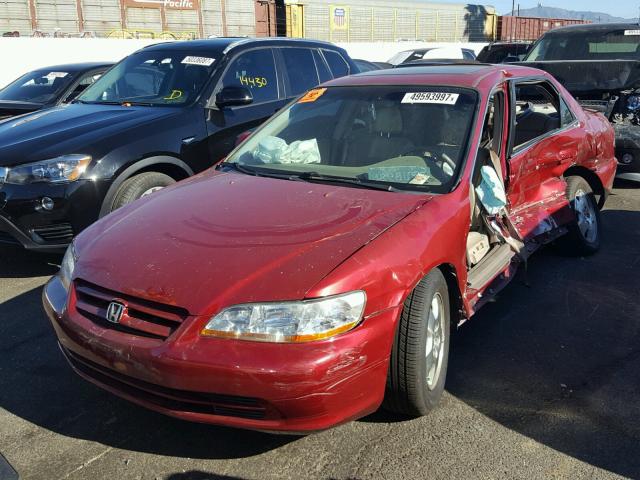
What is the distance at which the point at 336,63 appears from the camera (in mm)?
7215

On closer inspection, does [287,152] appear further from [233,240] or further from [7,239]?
[7,239]

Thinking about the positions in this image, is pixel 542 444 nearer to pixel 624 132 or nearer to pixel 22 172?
pixel 22 172

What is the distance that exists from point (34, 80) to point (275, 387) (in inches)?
324

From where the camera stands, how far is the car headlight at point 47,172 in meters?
4.71

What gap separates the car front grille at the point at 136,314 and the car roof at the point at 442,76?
7.45 ft

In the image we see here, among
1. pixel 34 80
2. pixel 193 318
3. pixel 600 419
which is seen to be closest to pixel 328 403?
pixel 193 318

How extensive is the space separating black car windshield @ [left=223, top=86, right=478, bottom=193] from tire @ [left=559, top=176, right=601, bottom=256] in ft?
5.62

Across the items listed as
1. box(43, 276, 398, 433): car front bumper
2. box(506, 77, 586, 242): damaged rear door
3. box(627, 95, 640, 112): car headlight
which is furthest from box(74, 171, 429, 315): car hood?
box(627, 95, 640, 112): car headlight

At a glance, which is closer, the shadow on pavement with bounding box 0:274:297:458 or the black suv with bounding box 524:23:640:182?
the shadow on pavement with bounding box 0:274:297:458

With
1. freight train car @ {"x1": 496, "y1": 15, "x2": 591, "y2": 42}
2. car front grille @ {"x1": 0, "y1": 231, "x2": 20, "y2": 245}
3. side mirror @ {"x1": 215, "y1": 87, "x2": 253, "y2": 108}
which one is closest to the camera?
car front grille @ {"x1": 0, "y1": 231, "x2": 20, "y2": 245}

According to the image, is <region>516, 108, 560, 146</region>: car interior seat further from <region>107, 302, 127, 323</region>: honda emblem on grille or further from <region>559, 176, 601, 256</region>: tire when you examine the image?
<region>107, 302, 127, 323</region>: honda emblem on grille

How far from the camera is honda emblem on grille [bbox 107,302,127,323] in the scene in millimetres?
2641

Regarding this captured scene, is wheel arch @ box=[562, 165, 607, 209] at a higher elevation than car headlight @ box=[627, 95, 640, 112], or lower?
lower

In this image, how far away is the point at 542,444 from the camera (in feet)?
9.36
